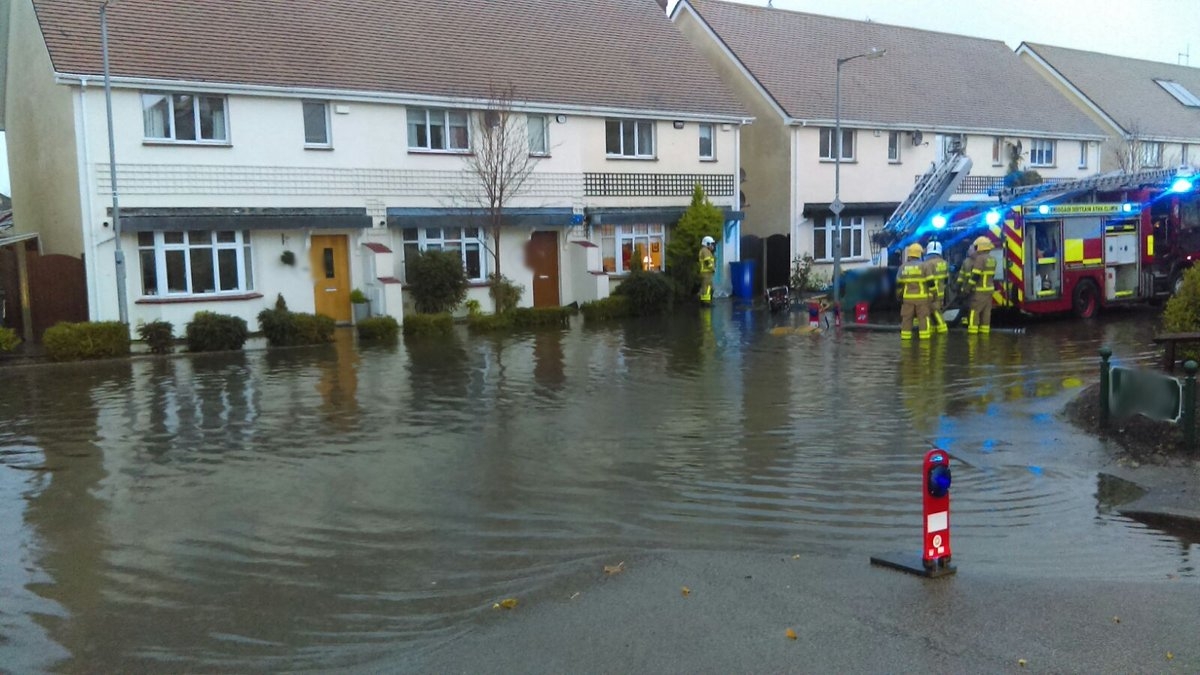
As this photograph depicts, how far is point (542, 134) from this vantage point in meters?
26.4

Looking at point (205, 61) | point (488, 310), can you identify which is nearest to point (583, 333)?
point (488, 310)

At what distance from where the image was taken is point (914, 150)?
34.8m

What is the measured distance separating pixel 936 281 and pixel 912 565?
13.6 m

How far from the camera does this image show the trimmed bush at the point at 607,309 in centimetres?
2488

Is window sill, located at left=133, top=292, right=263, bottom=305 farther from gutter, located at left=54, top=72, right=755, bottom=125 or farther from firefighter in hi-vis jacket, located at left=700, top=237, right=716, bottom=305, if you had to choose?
firefighter in hi-vis jacket, located at left=700, top=237, right=716, bottom=305

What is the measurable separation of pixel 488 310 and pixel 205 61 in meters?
8.43

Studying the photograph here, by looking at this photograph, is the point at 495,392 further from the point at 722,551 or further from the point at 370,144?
the point at 370,144

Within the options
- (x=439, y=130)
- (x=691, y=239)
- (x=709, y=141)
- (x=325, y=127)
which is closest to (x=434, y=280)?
(x=439, y=130)

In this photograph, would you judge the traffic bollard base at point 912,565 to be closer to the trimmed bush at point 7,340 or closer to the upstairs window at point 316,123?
the trimmed bush at point 7,340

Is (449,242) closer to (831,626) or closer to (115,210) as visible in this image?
(115,210)

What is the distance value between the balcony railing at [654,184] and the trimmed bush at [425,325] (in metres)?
6.91

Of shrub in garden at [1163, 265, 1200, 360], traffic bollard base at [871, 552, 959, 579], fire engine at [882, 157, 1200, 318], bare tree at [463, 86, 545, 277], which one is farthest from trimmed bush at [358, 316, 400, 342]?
traffic bollard base at [871, 552, 959, 579]

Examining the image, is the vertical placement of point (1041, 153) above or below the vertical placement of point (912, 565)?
above

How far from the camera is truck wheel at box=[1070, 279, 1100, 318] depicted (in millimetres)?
21766
